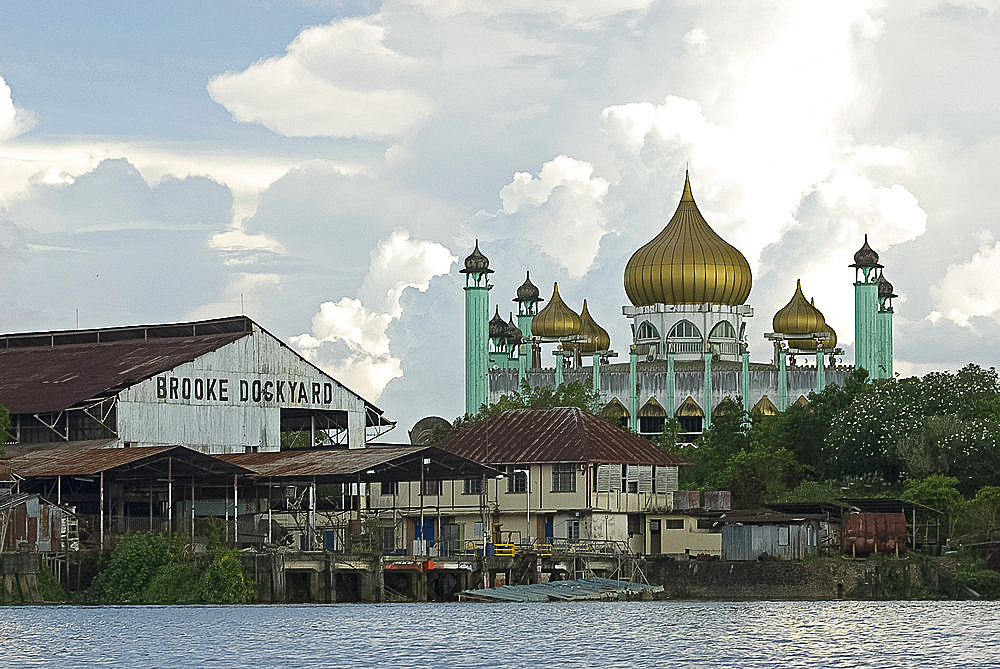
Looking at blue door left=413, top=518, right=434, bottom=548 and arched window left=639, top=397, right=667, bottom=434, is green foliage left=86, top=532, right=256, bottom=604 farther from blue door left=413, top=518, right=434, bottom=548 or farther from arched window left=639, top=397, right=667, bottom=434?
arched window left=639, top=397, right=667, bottom=434

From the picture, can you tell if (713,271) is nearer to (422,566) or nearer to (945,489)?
(945,489)

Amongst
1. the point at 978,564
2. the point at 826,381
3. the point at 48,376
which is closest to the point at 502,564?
the point at 978,564

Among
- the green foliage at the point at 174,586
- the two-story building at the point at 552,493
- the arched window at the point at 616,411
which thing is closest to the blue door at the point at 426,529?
the two-story building at the point at 552,493

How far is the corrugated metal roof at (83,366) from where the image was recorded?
298 ft

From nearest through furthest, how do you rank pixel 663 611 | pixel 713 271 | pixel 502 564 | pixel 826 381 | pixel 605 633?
pixel 605 633 → pixel 663 611 → pixel 502 564 → pixel 826 381 → pixel 713 271

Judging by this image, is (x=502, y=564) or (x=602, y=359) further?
(x=602, y=359)

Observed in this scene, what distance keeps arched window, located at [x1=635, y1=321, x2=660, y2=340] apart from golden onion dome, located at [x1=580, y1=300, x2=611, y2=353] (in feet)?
16.9

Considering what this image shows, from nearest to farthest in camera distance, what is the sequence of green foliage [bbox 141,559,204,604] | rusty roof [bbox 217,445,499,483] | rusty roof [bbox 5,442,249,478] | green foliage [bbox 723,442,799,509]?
1. green foliage [bbox 141,559,204,604]
2. rusty roof [bbox 5,442,249,478]
3. rusty roof [bbox 217,445,499,483]
4. green foliage [bbox 723,442,799,509]

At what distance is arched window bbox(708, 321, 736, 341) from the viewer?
150 meters

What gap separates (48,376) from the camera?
312ft

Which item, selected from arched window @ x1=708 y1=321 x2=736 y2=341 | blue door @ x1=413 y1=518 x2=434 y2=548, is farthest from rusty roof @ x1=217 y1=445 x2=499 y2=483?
arched window @ x1=708 y1=321 x2=736 y2=341

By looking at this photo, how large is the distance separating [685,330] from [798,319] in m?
7.38

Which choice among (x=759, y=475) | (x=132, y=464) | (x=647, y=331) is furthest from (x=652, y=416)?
(x=132, y=464)

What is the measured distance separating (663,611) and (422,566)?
9.05 m
